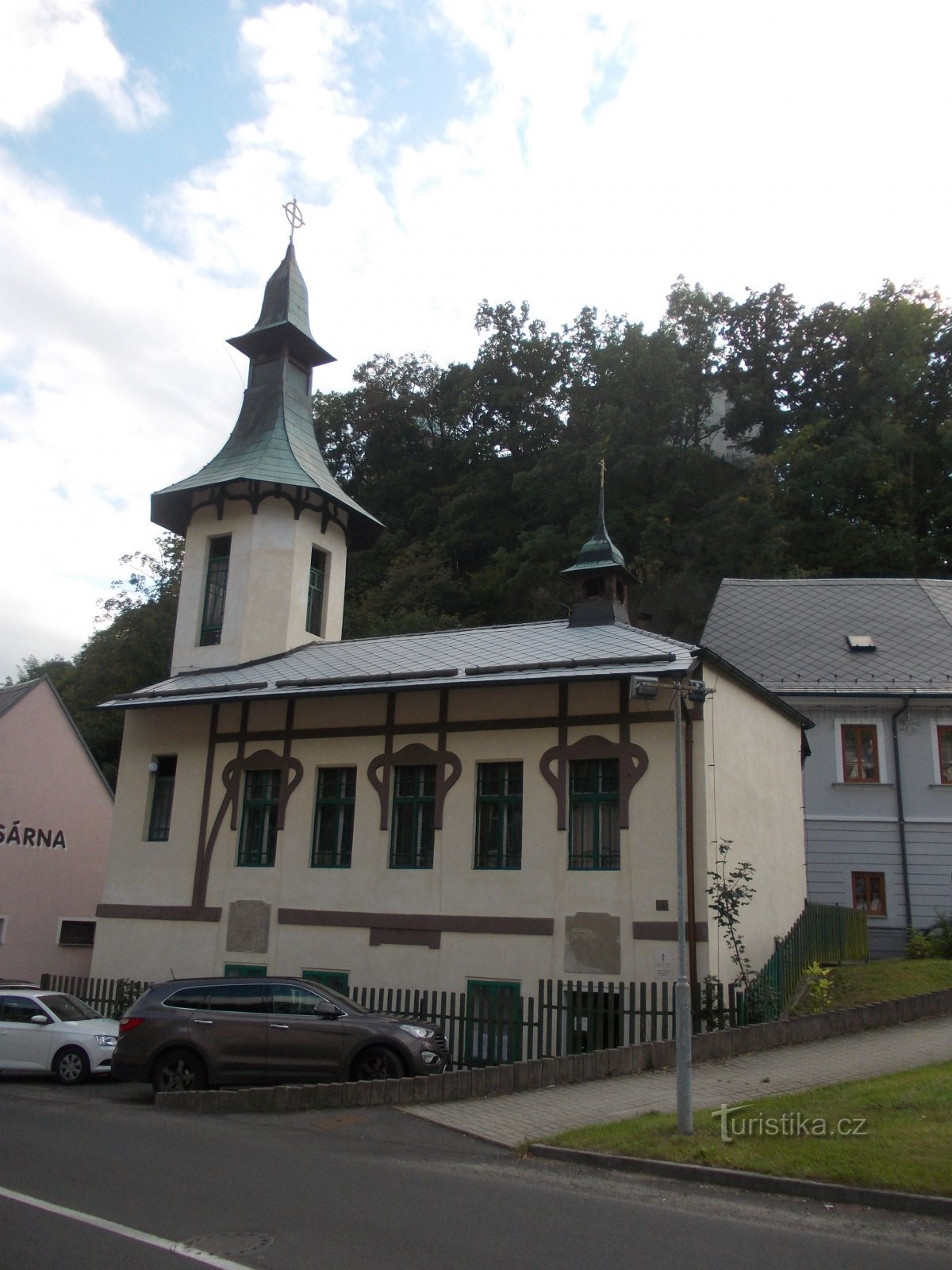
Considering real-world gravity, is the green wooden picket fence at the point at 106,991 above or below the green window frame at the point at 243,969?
below

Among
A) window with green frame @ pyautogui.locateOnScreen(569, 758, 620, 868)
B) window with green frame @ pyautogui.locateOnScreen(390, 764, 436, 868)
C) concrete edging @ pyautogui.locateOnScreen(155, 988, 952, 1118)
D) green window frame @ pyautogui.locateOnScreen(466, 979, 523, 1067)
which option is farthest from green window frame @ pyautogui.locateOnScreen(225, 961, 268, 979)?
window with green frame @ pyautogui.locateOnScreen(569, 758, 620, 868)

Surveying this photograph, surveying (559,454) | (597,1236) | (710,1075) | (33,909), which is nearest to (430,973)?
(710,1075)

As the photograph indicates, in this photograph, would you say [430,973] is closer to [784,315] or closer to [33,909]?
[33,909]

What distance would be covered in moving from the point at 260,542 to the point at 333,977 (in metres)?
10.8

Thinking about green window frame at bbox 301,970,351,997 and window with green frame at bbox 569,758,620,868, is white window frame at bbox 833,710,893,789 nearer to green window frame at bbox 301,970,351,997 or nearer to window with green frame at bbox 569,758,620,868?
window with green frame at bbox 569,758,620,868

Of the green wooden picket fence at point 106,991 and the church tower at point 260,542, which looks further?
the church tower at point 260,542

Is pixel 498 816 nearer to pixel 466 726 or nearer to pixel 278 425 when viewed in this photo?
pixel 466 726

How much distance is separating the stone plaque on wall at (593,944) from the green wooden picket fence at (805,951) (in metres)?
2.07

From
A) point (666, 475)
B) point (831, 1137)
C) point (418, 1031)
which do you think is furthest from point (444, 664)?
point (666, 475)

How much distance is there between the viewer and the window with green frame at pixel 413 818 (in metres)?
19.1

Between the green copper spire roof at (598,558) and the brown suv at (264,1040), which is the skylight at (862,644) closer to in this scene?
the green copper spire roof at (598,558)

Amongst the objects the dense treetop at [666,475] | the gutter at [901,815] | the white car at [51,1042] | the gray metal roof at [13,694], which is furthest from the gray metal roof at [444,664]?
the dense treetop at [666,475]

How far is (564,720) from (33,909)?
1612 cm

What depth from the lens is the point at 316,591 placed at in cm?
2642
